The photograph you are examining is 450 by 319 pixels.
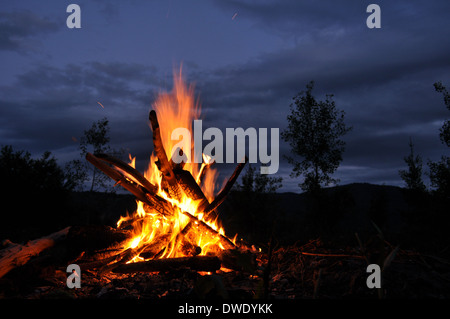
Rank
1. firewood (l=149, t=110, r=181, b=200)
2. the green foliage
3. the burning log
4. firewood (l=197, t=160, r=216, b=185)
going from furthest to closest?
the green foliage
firewood (l=197, t=160, r=216, b=185)
the burning log
firewood (l=149, t=110, r=181, b=200)

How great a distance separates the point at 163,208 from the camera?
508cm

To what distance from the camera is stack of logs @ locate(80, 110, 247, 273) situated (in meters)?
4.23

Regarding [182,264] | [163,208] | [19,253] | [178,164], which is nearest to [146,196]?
[163,208]

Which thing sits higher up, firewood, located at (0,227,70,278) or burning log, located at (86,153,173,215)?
burning log, located at (86,153,173,215)

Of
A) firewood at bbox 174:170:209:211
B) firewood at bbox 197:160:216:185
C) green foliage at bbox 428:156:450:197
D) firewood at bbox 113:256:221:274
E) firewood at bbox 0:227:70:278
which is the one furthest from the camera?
green foliage at bbox 428:156:450:197

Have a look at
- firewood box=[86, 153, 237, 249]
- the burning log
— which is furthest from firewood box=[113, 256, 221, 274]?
the burning log

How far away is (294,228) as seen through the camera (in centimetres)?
2111

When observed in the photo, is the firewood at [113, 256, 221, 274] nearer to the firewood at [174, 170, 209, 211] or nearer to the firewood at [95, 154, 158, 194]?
the firewood at [174, 170, 209, 211]

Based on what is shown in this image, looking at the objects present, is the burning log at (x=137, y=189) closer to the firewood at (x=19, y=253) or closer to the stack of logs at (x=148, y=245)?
the stack of logs at (x=148, y=245)

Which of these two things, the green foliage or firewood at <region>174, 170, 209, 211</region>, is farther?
the green foliage

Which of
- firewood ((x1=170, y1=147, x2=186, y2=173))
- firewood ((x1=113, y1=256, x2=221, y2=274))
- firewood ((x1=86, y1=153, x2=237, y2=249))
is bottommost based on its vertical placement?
firewood ((x1=113, y1=256, x2=221, y2=274))

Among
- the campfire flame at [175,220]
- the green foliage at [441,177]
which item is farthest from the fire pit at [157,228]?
the green foliage at [441,177]

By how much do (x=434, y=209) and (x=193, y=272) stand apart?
55.8 feet
